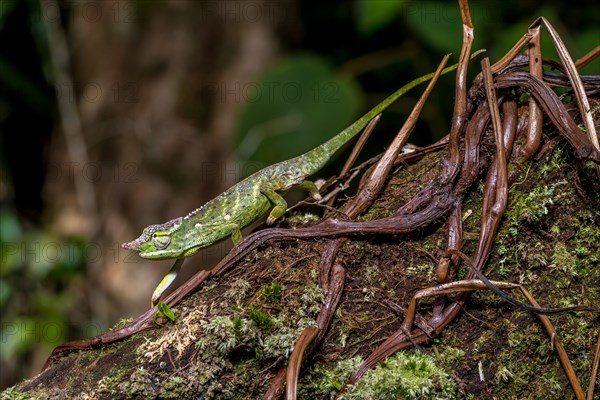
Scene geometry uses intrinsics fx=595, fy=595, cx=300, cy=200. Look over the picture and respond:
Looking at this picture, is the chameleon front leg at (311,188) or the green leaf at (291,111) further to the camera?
the green leaf at (291,111)

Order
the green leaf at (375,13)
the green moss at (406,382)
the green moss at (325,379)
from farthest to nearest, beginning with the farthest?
1. the green leaf at (375,13)
2. the green moss at (325,379)
3. the green moss at (406,382)

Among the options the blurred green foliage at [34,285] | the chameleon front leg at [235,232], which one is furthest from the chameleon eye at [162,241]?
the blurred green foliage at [34,285]

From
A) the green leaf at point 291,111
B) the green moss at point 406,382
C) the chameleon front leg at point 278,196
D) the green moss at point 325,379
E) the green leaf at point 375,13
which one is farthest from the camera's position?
the green leaf at point 291,111

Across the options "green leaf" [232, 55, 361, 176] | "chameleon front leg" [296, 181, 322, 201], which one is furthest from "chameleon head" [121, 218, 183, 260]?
"green leaf" [232, 55, 361, 176]

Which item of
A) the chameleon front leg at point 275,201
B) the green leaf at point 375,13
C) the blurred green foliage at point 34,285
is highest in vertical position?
the green leaf at point 375,13

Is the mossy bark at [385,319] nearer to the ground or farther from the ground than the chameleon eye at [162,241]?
nearer to the ground

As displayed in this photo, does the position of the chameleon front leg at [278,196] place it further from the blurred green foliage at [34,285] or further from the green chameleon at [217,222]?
the blurred green foliage at [34,285]

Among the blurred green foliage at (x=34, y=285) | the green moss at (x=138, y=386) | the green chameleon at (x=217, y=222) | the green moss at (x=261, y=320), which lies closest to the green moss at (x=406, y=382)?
the green moss at (x=261, y=320)

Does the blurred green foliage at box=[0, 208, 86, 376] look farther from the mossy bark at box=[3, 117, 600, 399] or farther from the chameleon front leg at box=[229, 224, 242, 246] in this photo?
the mossy bark at box=[3, 117, 600, 399]
